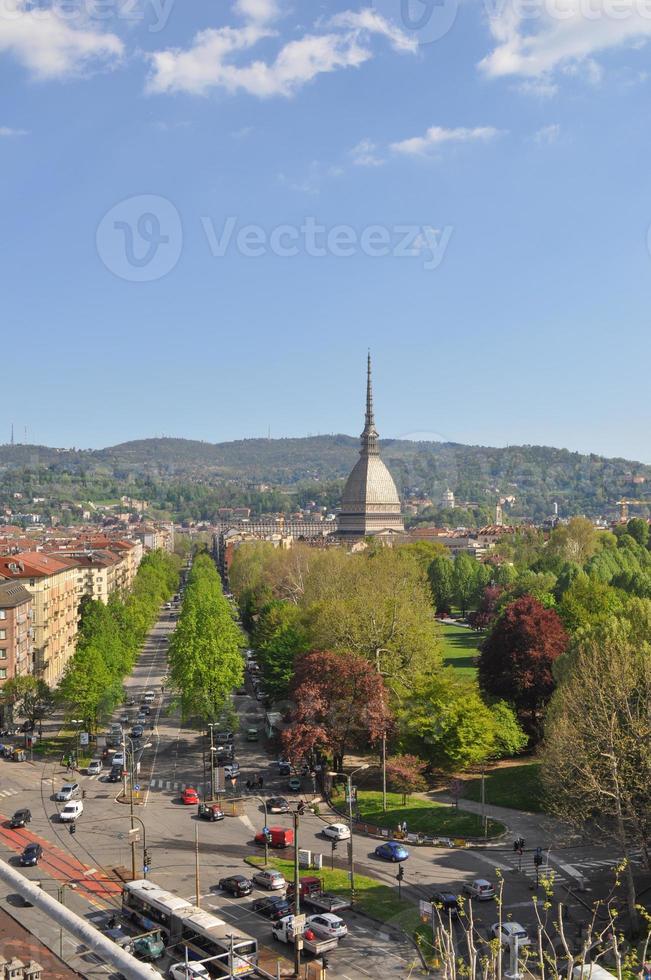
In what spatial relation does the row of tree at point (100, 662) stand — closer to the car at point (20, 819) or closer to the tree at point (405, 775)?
the car at point (20, 819)

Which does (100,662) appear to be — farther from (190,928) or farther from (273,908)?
(190,928)

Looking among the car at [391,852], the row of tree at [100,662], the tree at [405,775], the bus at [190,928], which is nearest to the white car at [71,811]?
the bus at [190,928]

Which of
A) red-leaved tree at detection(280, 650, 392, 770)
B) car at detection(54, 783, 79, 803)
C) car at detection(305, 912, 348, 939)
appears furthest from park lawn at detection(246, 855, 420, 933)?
car at detection(54, 783, 79, 803)

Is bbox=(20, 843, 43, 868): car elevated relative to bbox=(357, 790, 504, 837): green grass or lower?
elevated

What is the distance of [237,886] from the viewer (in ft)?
115

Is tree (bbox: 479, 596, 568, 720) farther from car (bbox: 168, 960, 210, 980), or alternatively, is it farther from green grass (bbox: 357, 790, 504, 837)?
car (bbox: 168, 960, 210, 980)

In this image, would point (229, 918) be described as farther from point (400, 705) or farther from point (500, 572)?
point (500, 572)

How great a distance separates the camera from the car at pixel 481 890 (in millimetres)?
34625

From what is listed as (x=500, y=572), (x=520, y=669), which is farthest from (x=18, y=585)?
(x=500, y=572)

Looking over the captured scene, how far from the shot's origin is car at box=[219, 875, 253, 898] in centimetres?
3494

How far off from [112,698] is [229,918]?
3225 cm

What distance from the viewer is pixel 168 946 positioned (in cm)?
2955

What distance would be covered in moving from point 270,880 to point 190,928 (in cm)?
742

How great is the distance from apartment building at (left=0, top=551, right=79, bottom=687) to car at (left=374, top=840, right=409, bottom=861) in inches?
1813
